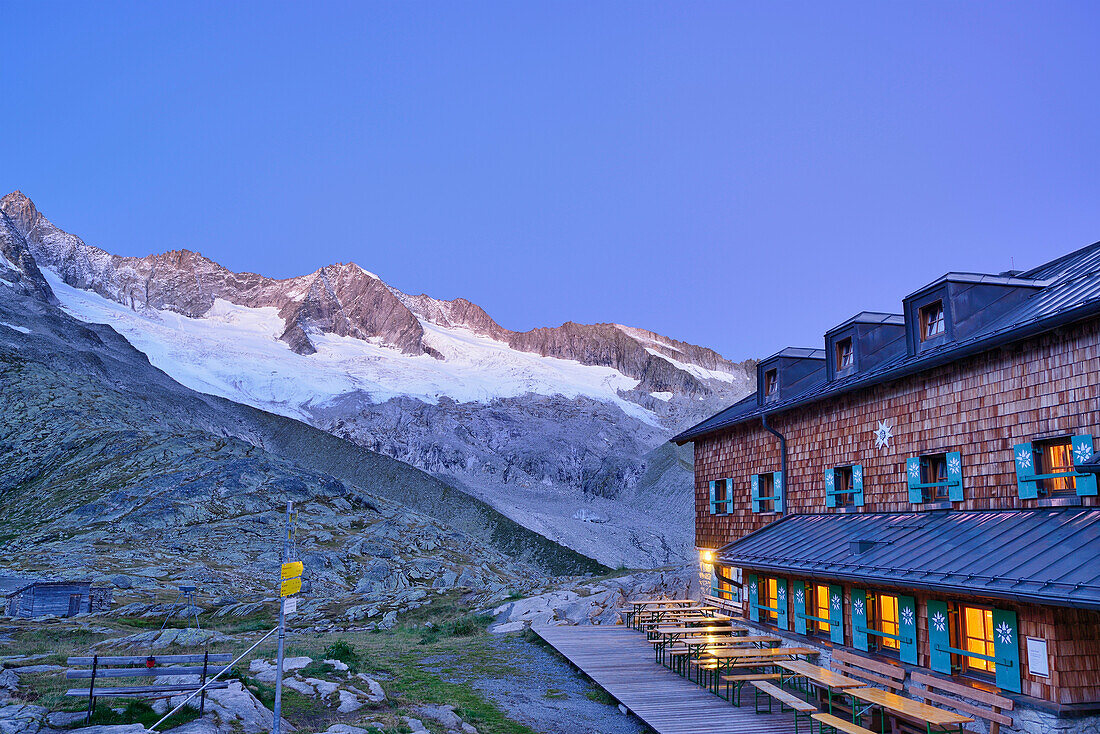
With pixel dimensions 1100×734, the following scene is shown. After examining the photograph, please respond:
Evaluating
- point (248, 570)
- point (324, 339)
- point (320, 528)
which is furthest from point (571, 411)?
point (248, 570)

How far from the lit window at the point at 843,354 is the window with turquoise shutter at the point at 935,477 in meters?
3.92

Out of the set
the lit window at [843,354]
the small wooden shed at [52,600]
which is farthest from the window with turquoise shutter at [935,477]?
the small wooden shed at [52,600]

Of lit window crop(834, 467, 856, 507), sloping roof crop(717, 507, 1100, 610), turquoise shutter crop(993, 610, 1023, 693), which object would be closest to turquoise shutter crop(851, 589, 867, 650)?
sloping roof crop(717, 507, 1100, 610)

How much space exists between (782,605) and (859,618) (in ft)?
11.4

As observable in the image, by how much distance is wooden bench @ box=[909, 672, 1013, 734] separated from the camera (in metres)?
10.5

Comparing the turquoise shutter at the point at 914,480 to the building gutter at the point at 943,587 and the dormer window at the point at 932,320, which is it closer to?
the building gutter at the point at 943,587

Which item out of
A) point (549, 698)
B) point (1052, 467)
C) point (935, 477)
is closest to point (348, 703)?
point (549, 698)

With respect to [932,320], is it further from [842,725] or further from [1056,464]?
[842,725]

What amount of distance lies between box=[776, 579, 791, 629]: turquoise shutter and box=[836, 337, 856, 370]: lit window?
5.82m

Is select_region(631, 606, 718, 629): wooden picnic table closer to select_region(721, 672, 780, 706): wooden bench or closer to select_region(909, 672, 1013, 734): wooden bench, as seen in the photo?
select_region(721, 672, 780, 706): wooden bench

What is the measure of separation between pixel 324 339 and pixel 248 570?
464ft

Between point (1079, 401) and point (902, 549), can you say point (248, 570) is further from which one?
point (1079, 401)

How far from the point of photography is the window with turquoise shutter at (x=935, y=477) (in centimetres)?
1422

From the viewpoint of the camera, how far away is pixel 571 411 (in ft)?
452
